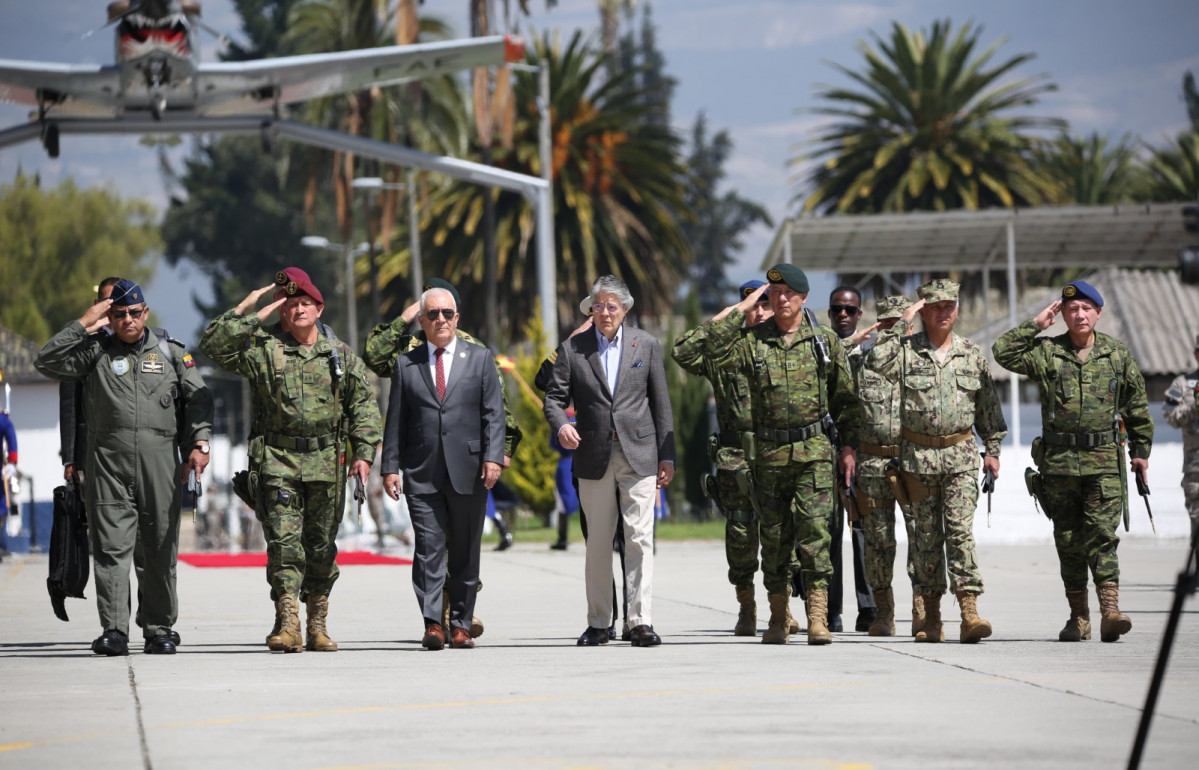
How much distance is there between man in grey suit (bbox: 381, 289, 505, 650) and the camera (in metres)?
10.7

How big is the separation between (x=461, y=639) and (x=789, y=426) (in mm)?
2302

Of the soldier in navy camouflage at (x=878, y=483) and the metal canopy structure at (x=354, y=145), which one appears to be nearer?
the soldier in navy camouflage at (x=878, y=483)

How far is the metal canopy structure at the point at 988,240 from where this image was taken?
2692cm

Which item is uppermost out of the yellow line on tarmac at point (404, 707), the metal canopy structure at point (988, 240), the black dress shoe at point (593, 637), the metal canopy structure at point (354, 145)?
the metal canopy structure at point (354, 145)

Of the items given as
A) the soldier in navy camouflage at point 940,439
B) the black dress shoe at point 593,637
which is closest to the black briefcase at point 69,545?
the black dress shoe at point 593,637

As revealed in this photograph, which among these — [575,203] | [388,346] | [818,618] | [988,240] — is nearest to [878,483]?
[818,618]

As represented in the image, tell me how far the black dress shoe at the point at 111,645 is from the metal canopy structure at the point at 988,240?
16744 millimetres

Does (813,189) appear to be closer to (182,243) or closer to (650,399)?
(182,243)

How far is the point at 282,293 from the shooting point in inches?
415

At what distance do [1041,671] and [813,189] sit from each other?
4993 cm

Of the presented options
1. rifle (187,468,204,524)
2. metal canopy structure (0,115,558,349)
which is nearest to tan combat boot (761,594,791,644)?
rifle (187,468,204,524)

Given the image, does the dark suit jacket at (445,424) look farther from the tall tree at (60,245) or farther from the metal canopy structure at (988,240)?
the tall tree at (60,245)

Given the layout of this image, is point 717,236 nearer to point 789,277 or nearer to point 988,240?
point 988,240

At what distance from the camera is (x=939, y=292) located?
1051 cm
